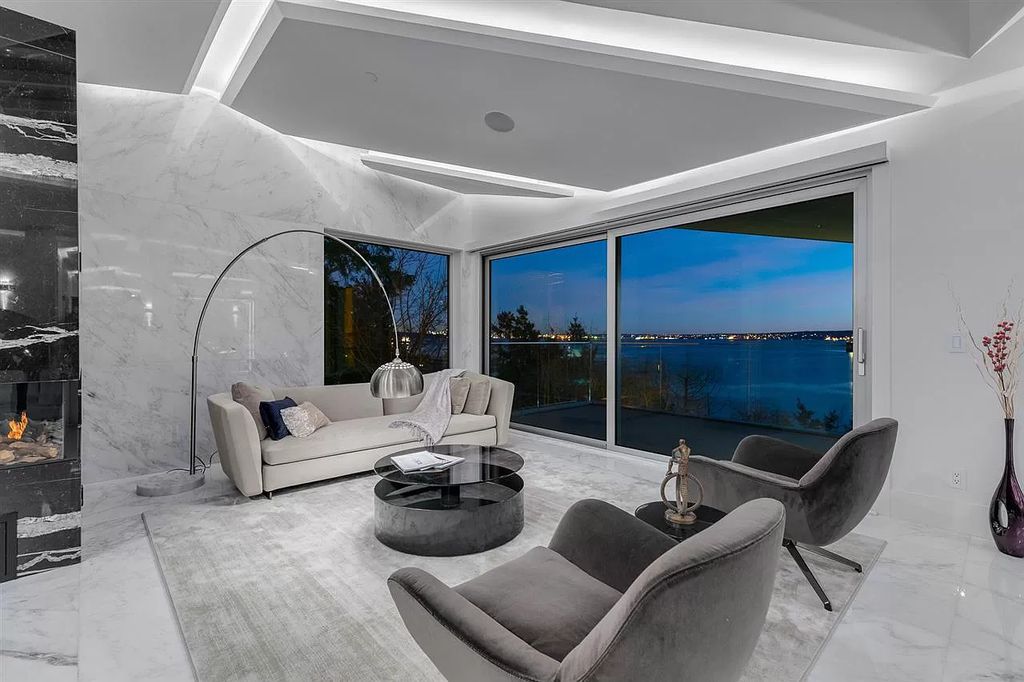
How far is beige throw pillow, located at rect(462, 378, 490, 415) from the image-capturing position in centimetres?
532

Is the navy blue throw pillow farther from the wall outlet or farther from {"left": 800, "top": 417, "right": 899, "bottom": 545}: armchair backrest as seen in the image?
the wall outlet

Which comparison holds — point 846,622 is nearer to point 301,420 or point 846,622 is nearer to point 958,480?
point 958,480

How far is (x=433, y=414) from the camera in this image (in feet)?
16.2

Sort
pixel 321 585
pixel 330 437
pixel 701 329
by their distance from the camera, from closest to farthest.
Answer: pixel 321 585 < pixel 330 437 < pixel 701 329

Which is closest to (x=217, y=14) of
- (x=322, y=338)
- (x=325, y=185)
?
(x=325, y=185)

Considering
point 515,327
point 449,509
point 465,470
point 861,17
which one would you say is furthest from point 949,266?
point 515,327

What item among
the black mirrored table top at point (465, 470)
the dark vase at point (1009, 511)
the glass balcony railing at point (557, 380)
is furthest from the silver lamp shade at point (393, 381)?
the dark vase at point (1009, 511)

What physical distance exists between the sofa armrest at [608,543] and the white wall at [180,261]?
401cm

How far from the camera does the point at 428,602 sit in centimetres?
129

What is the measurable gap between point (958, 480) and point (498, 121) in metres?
3.89

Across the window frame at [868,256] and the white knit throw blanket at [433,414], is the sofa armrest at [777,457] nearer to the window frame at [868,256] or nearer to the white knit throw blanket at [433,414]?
the window frame at [868,256]

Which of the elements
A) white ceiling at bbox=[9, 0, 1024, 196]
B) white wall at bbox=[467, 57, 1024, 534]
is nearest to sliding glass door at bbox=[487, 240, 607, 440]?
white ceiling at bbox=[9, 0, 1024, 196]

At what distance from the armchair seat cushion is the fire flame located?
1957 mm

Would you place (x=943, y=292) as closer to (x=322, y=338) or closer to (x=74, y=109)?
(x=74, y=109)
